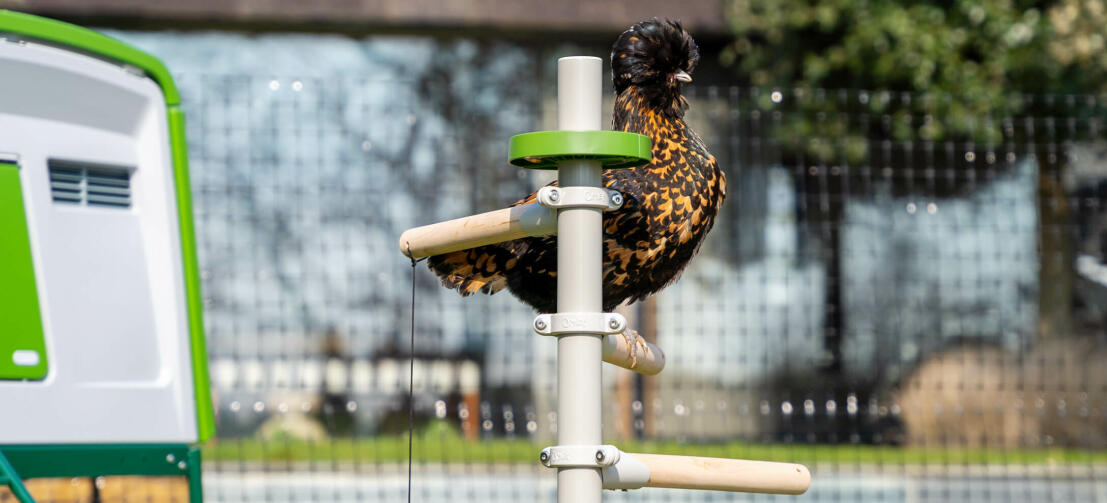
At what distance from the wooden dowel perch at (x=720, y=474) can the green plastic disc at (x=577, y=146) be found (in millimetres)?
345

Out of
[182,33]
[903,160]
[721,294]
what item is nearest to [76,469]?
[721,294]

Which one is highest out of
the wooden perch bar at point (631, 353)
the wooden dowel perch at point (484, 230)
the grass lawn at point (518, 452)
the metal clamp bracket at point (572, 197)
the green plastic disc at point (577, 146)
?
the green plastic disc at point (577, 146)

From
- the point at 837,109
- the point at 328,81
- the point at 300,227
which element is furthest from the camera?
the point at 837,109

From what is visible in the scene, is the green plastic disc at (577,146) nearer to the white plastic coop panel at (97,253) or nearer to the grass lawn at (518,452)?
the white plastic coop panel at (97,253)

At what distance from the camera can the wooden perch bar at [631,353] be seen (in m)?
1.53

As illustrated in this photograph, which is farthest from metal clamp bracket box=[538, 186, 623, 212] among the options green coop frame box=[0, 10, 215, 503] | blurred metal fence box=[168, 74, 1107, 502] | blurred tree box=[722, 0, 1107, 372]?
blurred tree box=[722, 0, 1107, 372]

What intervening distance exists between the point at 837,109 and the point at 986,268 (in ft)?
3.14

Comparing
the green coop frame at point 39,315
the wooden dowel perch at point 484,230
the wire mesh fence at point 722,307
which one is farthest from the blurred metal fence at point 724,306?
the wooden dowel perch at point 484,230

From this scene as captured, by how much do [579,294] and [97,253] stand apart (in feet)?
2.33

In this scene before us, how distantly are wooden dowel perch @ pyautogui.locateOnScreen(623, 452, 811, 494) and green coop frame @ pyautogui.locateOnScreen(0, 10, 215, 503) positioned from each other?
0.65 m

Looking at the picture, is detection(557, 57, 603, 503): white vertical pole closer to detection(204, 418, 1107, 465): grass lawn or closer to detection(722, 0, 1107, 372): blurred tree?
detection(204, 418, 1107, 465): grass lawn

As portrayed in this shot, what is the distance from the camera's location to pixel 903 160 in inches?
183

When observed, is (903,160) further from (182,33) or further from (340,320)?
(182,33)

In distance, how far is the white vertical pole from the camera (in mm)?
1288
